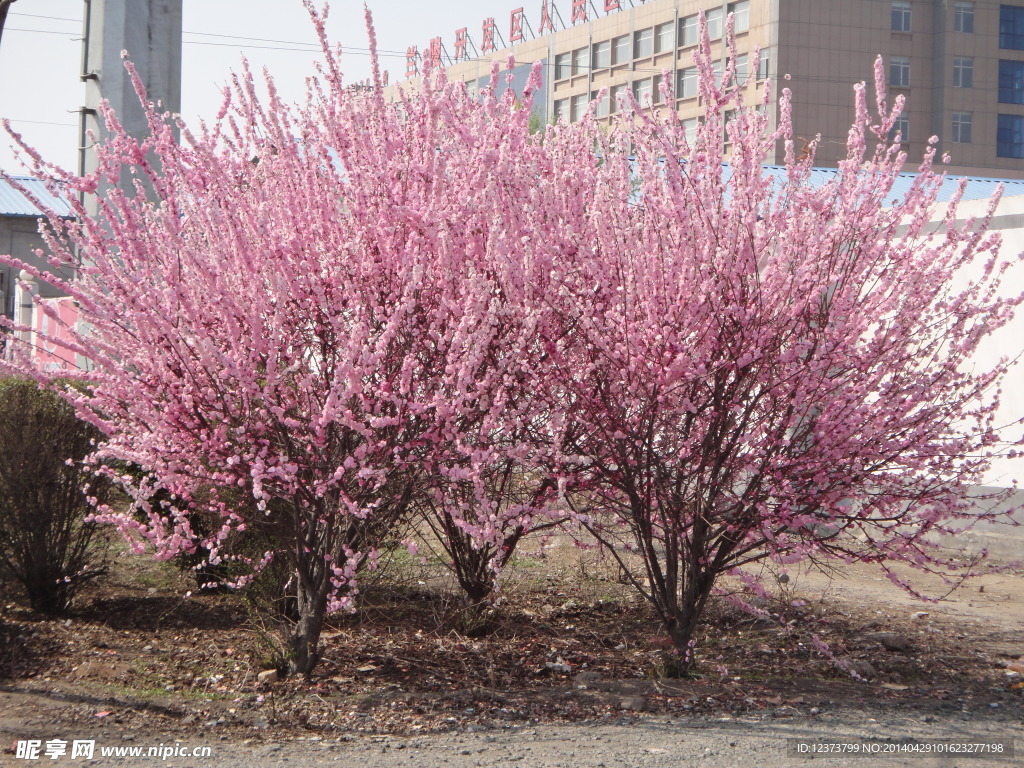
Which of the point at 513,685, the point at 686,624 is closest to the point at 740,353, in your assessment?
the point at 686,624

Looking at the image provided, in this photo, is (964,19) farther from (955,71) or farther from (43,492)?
(43,492)

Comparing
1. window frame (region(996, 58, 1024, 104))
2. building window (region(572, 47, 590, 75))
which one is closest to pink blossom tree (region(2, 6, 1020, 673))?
window frame (region(996, 58, 1024, 104))

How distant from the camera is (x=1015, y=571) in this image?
952 cm

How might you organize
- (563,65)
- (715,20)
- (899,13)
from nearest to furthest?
(899,13)
(715,20)
(563,65)

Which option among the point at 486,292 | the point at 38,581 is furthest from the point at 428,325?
the point at 38,581

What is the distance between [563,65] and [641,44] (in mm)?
5266

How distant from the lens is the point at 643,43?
58.7 meters

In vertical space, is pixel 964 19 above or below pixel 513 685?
above

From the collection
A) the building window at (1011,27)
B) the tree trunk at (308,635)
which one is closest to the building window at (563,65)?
the building window at (1011,27)

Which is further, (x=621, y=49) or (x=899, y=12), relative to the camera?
(x=621, y=49)

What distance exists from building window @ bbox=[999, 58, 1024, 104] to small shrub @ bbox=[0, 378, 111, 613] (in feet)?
181

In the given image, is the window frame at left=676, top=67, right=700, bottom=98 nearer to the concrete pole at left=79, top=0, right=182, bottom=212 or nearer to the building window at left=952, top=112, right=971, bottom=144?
the building window at left=952, top=112, right=971, bottom=144

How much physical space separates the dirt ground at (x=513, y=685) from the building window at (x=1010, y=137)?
2020 inches

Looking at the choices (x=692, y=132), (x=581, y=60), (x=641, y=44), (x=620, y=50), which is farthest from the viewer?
(x=581, y=60)
